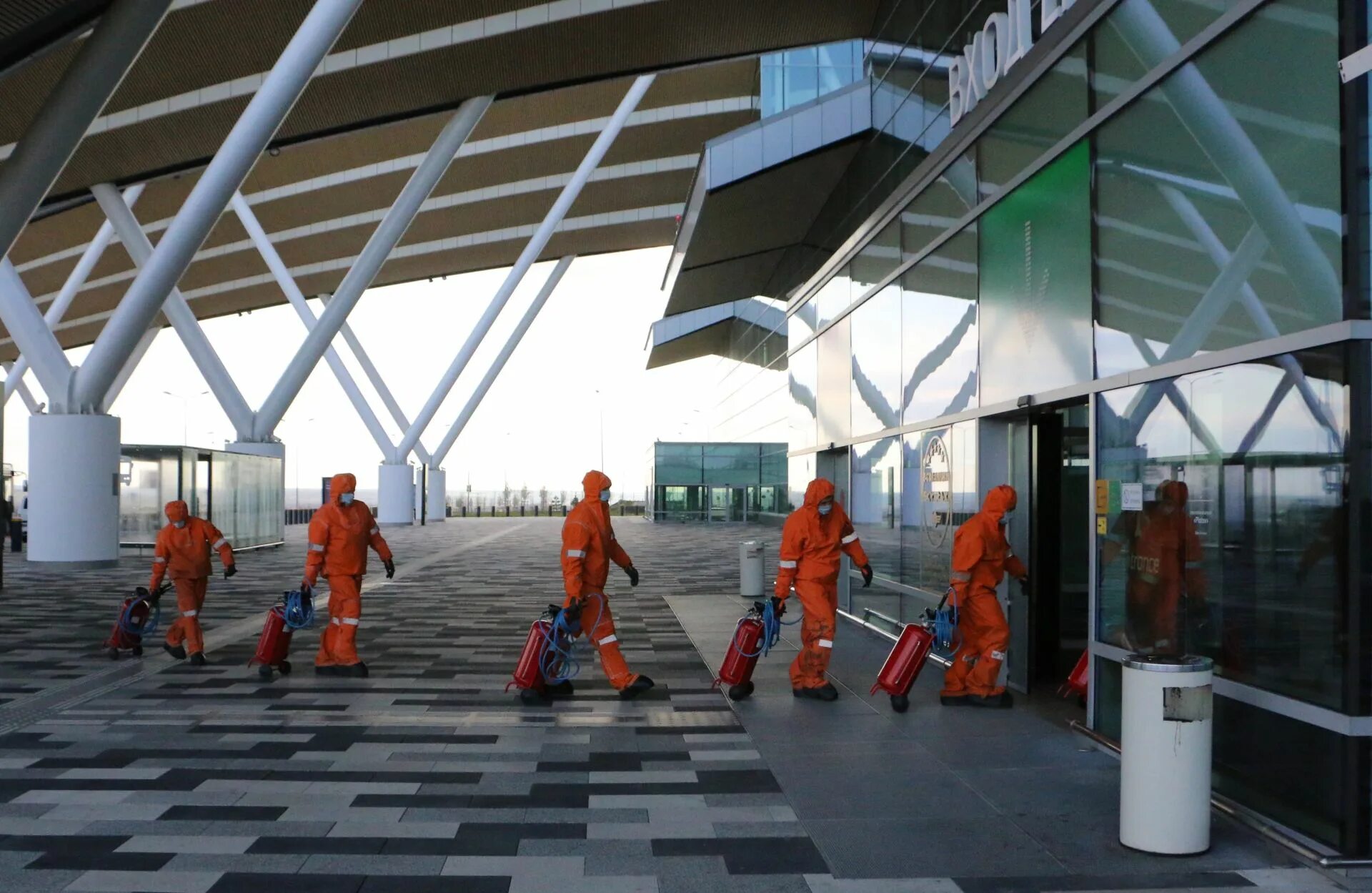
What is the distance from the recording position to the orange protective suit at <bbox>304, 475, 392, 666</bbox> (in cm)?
996

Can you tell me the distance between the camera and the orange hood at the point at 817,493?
29.2ft

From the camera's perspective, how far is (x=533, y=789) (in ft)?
21.0

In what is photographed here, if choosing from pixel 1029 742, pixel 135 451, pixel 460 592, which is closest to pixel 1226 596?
pixel 1029 742

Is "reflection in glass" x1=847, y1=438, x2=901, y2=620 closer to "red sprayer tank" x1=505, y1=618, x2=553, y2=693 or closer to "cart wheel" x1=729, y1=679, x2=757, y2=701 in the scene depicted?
"cart wheel" x1=729, y1=679, x2=757, y2=701

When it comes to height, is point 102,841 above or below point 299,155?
below

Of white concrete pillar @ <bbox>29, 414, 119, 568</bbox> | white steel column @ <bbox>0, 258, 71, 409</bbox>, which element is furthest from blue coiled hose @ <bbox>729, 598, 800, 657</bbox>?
white steel column @ <bbox>0, 258, 71, 409</bbox>

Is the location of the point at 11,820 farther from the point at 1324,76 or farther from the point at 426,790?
the point at 1324,76

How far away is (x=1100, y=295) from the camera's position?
7727 millimetres

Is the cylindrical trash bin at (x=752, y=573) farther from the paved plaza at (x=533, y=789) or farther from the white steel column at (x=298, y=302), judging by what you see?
the white steel column at (x=298, y=302)

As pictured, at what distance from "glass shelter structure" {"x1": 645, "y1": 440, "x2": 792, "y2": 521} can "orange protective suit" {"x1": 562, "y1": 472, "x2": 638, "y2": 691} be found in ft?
134

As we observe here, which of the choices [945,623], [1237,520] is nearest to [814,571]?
[945,623]

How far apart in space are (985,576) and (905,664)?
34.6 inches

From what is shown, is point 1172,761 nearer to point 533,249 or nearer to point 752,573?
point 752,573

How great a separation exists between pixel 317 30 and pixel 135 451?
576 inches
